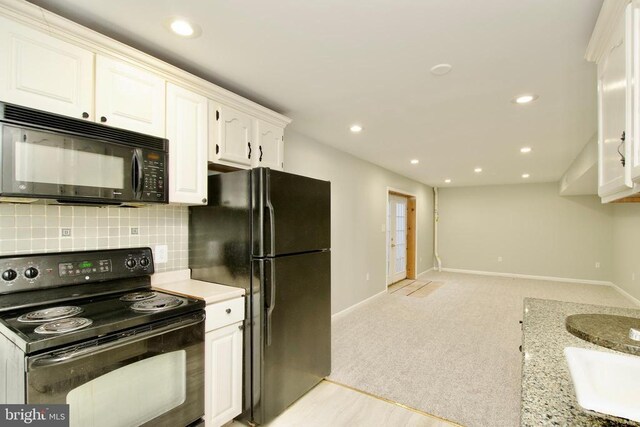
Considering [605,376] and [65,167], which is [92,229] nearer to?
[65,167]

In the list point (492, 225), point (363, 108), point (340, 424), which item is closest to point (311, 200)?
point (363, 108)

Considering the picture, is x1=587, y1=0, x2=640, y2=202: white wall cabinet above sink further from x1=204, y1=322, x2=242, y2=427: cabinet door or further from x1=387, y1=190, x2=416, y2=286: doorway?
x1=387, y1=190, x2=416, y2=286: doorway

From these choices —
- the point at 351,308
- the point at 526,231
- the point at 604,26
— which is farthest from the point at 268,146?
the point at 526,231

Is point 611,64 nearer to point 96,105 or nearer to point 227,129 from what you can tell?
point 227,129

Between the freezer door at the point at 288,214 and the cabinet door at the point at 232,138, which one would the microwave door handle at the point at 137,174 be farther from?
the freezer door at the point at 288,214

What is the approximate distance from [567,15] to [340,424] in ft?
8.89

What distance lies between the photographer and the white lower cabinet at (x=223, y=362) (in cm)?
180

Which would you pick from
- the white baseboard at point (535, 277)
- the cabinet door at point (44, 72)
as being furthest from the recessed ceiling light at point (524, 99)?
the white baseboard at point (535, 277)

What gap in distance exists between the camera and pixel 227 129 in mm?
2250

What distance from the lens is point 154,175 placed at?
180 centimetres

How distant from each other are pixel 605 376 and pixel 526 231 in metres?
7.52

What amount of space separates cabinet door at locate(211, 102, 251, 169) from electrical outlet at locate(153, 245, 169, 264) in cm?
74

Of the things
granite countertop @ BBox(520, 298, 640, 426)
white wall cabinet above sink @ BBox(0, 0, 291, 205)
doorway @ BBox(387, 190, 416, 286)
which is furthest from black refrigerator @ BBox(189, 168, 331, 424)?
doorway @ BBox(387, 190, 416, 286)

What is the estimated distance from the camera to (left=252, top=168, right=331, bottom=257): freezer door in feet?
6.52
